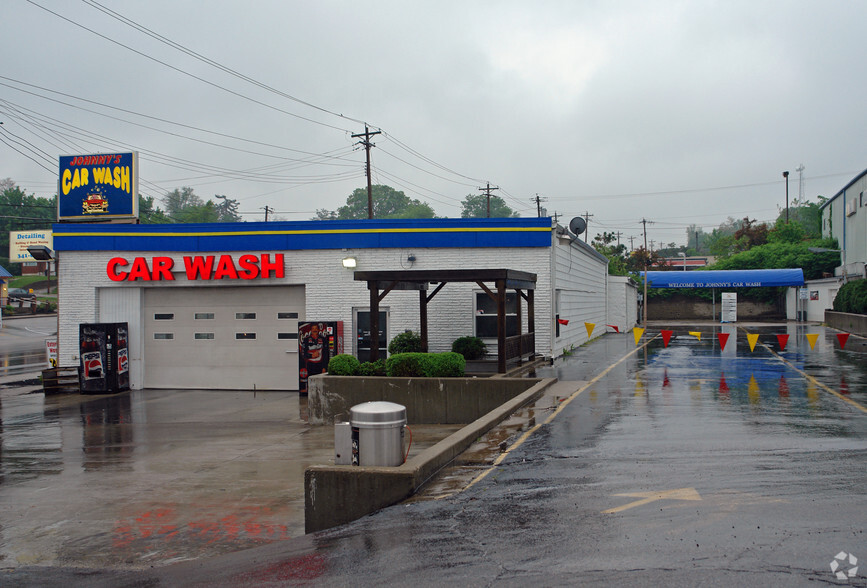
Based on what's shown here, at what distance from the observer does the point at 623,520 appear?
21.1 feet

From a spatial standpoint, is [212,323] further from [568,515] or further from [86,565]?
[568,515]

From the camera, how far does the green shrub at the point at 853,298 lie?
3447 centimetres

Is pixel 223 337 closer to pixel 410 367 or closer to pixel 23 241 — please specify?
pixel 410 367

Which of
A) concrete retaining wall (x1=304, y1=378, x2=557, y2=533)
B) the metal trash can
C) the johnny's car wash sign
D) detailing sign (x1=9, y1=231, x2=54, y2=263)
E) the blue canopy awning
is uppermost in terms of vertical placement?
detailing sign (x1=9, y1=231, x2=54, y2=263)

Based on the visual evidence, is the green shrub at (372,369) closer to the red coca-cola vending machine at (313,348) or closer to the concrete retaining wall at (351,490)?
the red coca-cola vending machine at (313,348)

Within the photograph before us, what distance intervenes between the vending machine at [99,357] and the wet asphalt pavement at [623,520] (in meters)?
15.1

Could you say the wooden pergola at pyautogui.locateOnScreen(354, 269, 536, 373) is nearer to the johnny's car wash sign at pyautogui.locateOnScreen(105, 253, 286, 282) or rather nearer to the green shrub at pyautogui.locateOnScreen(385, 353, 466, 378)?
the green shrub at pyautogui.locateOnScreen(385, 353, 466, 378)

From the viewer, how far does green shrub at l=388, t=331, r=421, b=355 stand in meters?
20.3

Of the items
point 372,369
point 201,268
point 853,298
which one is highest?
point 201,268

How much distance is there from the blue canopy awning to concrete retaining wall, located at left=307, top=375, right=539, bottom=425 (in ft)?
139

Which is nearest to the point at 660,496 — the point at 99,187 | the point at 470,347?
the point at 470,347

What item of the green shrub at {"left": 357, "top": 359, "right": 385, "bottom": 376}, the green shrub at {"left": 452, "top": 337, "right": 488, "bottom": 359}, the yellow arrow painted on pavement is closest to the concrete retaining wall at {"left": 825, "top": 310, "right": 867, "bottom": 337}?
the green shrub at {"left": 452, "top": 337, "right": 488, "bottom": 359}

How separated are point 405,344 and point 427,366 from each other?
15.7 feet

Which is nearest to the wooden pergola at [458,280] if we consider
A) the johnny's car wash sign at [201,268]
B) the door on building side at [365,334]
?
the door on building side at [365,334]
